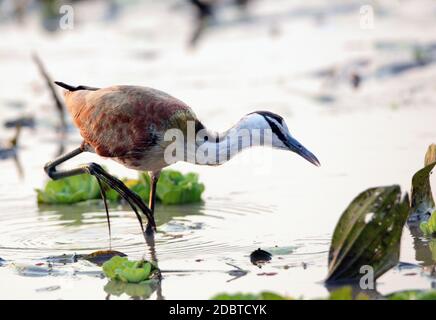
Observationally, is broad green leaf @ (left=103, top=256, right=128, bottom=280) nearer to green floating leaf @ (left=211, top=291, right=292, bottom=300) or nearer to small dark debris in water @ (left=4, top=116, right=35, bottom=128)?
green floating leaf @ (left=211, top=291, right=292, bottom=300)

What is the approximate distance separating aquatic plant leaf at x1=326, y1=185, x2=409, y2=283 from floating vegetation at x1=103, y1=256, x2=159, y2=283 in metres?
1.07

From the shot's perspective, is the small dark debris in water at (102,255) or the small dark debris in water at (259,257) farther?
the small dark debris in water at (102,255)

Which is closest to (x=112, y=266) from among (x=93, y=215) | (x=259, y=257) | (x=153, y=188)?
(x=259, y=257)

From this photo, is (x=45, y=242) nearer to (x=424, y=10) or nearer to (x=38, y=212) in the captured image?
(x=38, y=212)

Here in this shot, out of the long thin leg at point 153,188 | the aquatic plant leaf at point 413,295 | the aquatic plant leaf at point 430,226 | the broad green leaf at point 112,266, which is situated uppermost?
the long thin leg at point 153,188

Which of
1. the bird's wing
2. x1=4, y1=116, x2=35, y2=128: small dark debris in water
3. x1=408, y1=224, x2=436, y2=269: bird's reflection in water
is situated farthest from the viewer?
x1=4, y1=116, x2=35, y2=128: small dark debris in water

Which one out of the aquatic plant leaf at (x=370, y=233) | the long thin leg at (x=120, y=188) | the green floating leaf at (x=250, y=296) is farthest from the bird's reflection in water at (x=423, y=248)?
the long thin leg at (x=120, y=188)

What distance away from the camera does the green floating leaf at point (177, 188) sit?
8422mm

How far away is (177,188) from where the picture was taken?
8.41 meters

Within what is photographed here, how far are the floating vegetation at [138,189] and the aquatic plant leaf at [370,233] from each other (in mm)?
2572

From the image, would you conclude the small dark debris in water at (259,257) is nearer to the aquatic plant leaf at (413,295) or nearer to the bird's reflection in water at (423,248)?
the bird's reflection in water at (423,248)

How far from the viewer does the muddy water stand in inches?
256

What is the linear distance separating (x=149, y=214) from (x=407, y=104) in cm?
483

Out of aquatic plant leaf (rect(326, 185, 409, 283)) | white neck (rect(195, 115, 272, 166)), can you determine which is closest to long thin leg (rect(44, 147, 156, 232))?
white neck (rect(195, 115, 272, 166))
